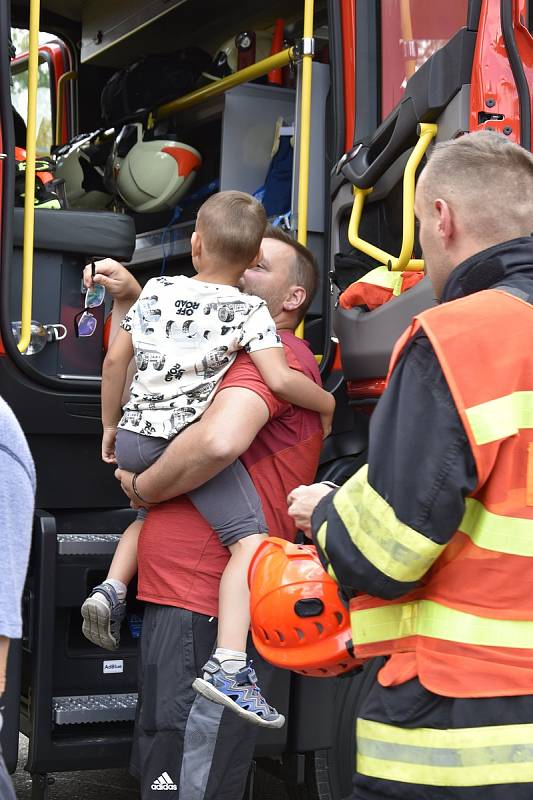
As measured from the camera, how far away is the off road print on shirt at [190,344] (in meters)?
2.73

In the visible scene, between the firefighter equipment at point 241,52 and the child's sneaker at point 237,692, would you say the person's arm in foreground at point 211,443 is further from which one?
the firefighter equipment at point 241,52

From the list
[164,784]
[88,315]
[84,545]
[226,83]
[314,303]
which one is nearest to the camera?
[164,784]

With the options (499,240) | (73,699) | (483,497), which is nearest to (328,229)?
(73,699)

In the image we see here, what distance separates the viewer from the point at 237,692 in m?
2.61

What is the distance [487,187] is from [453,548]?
0.55 meters

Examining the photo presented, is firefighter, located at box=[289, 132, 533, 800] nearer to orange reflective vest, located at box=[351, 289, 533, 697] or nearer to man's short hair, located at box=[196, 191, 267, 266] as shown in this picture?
orange reflective vest, located at box=[351, 289, 533, 697]

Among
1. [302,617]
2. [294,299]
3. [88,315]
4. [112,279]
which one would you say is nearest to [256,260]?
[294,299]

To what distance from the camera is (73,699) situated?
3.06 meters

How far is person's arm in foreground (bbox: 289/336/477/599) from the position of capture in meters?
1.64

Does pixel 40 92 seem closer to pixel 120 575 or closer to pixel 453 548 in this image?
pixel 120 575

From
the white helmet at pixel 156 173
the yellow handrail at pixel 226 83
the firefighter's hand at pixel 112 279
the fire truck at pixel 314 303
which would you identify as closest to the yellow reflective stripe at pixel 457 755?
the fire truck at pixel 314 303

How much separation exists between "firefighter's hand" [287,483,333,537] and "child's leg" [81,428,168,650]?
32.8 inches

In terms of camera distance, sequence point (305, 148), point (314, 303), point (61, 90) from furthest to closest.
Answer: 1. point (61, 90)
2. point (314, 303)
3. point (305, 148)

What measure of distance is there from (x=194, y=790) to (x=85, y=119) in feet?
10.6
